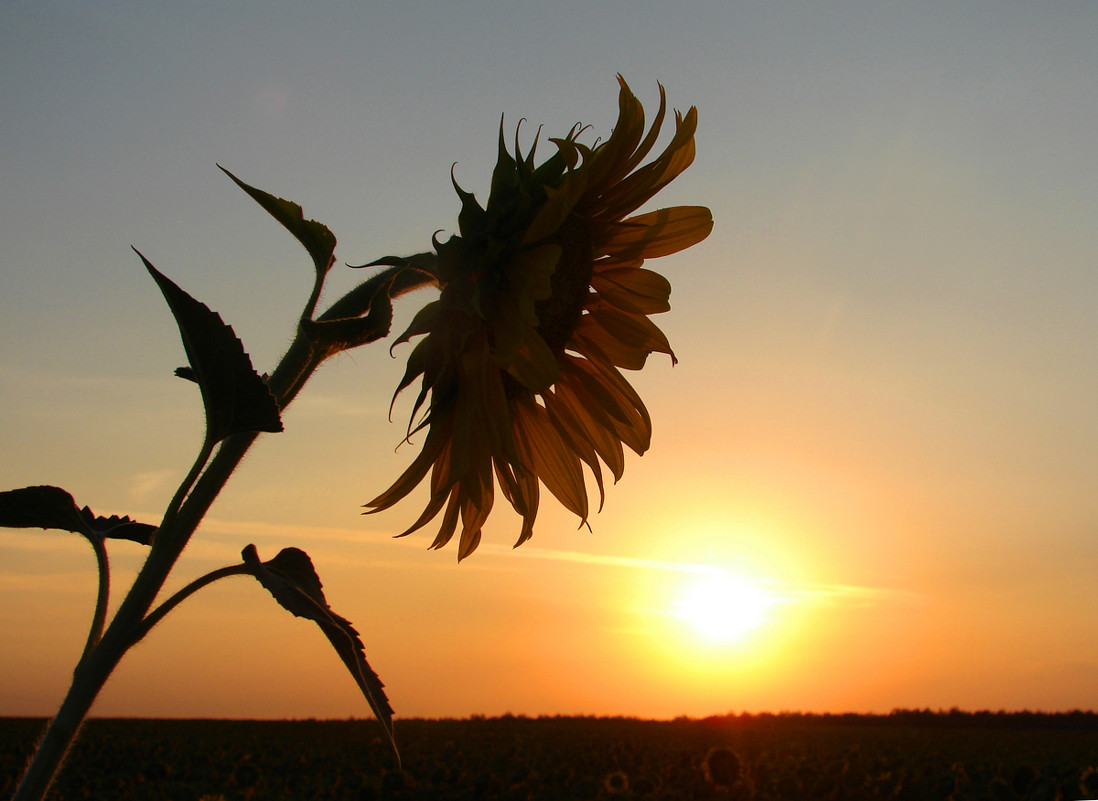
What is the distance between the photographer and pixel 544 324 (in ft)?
7.30

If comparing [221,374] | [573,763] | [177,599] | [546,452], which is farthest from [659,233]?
[573,763]

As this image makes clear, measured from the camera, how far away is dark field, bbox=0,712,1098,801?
12719 millimetres

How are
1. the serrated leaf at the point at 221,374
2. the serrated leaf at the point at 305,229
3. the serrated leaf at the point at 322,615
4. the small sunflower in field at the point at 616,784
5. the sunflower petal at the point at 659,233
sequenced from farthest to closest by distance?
the small sunflower in field at the point at 616,784
the sunflower petal at the point at 659,233
the serrated leaf at the point at 305,229
the serrated leaf at the point at 322,615
the serrated leaf at the point at 221,374

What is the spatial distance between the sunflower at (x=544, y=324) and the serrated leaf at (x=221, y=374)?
0.43 metres

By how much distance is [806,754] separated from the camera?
673 inches

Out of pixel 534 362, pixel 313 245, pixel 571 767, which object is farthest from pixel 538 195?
pixel 571 767

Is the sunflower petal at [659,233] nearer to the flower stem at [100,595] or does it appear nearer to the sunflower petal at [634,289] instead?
the sunflower petal at [634,289]

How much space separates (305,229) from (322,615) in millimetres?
656

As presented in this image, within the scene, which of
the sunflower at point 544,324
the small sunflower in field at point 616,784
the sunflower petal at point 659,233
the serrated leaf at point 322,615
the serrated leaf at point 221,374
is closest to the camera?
the serrated leaf at point 221,374

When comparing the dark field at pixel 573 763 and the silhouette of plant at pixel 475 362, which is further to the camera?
the dark field at pixel 573 763

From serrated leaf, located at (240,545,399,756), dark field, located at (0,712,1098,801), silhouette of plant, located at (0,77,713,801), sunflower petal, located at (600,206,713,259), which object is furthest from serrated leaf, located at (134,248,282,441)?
dark field, located at (0,712,1098,801)

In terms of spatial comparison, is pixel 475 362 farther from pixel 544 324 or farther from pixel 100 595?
pixel 100 595

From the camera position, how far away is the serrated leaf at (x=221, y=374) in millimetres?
1228

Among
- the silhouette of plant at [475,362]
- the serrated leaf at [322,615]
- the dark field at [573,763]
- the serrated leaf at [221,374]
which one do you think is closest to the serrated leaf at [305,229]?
the silhouette of plant at [475,362]
